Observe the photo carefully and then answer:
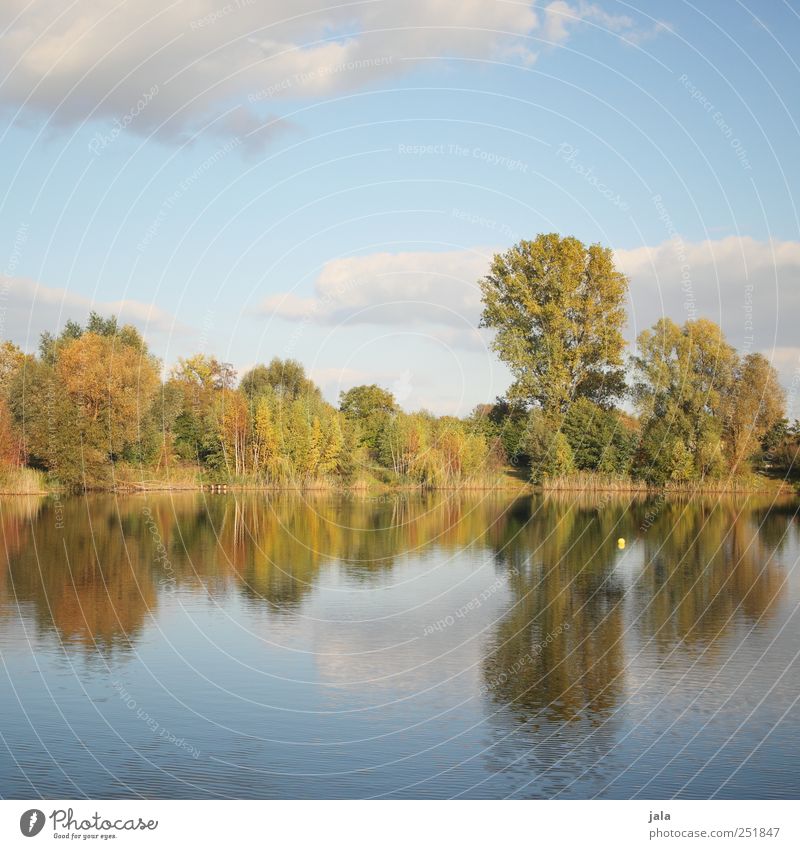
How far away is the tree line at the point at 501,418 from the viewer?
6469 cm

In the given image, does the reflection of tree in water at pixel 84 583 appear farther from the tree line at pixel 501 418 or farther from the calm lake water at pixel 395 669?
the tree line at pixel 501 418

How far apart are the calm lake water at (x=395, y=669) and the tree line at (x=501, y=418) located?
2809 centimetres

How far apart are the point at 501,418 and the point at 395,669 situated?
5706 centimetres

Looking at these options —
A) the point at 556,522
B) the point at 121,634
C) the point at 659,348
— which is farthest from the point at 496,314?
the point at 121,634

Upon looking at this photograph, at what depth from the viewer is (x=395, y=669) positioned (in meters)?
19.2

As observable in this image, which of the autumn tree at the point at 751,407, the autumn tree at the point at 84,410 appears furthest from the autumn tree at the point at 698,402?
the autumn tree at the point at 84,410

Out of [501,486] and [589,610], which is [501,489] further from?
[589,610]

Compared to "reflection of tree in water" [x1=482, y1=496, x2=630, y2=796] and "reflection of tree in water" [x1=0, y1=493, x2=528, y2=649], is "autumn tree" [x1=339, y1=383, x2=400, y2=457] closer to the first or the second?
"reflection of tree in water" [x1=0, y1=493, x2=528, y2=649]

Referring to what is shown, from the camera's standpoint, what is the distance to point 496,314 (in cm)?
7600
